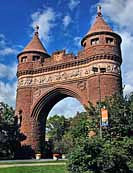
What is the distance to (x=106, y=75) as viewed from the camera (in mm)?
35062

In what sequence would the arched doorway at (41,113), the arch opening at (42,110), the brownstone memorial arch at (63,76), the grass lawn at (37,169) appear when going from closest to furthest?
the grass lawn at (37,169) < the brownstone memorial arch at (63,76) < the arched doorway at (41,113) < the arch opening at (42,110)

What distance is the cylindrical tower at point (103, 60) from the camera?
34.6 metres

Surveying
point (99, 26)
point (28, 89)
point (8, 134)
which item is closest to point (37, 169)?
point (8, 134)

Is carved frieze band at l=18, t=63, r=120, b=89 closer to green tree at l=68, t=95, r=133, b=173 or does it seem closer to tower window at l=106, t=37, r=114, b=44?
tower window at l=106, t=37, r=114, b=44

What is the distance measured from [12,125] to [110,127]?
18.3 meters

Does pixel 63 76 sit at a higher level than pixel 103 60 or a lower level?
lower

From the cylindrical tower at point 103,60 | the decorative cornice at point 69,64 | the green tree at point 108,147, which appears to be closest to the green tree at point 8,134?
the decorative cornice at point 69,64

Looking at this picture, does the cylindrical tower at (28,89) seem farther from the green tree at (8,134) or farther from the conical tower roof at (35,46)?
the green tree at (8,134)

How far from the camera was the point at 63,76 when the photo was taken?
1491 inches

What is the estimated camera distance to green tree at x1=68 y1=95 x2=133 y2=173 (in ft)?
54.8

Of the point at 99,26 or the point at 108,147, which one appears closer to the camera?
the point at 108,147

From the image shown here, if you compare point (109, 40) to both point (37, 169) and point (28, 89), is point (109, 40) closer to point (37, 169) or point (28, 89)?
point (28, 89)

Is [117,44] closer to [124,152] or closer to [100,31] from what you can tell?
[100,31]

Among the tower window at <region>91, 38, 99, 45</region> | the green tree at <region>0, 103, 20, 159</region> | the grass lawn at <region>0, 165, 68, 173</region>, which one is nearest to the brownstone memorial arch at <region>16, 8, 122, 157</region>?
the tower window at <region>91, 38, 99, 45</region>
